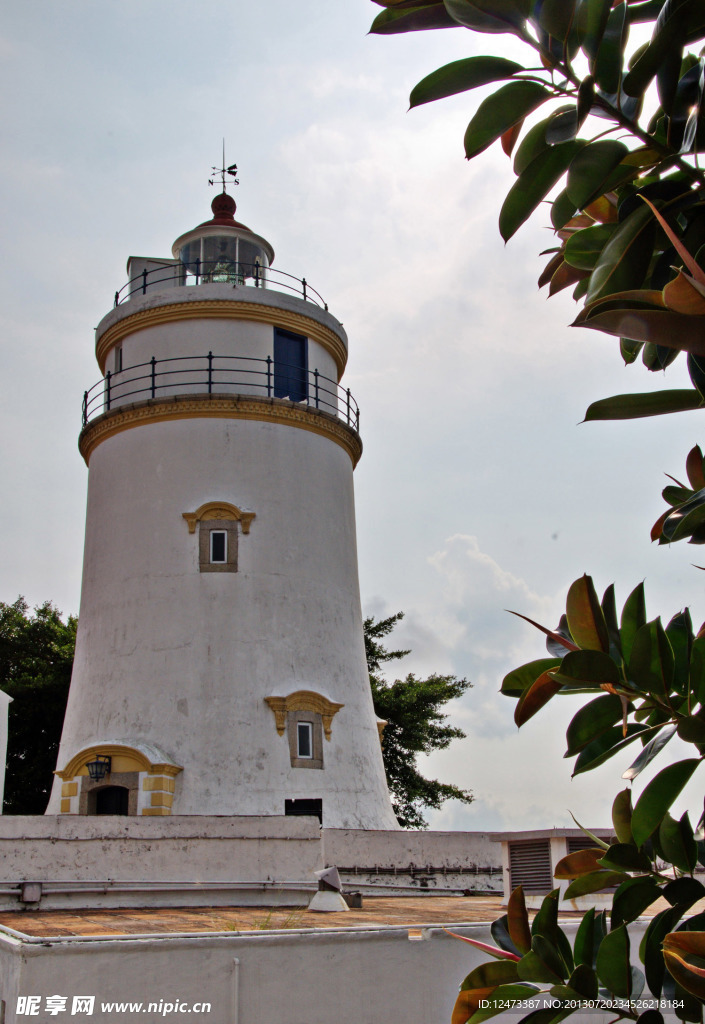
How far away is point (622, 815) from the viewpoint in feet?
8.53

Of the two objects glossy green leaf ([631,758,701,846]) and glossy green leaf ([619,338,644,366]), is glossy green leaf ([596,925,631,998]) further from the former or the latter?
glossy green leaf ([619,338,644,366])

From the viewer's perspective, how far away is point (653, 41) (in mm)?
2207

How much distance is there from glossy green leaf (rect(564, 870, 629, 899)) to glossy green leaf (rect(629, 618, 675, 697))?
0.55 m

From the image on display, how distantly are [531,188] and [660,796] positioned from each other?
5.05 feet

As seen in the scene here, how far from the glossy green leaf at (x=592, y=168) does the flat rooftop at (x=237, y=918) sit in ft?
20.1

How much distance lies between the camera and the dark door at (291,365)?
18.8 meters

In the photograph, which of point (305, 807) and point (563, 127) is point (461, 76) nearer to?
point (563, 127)

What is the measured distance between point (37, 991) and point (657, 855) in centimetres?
462

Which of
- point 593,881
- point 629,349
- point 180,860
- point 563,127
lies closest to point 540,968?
point 593,881

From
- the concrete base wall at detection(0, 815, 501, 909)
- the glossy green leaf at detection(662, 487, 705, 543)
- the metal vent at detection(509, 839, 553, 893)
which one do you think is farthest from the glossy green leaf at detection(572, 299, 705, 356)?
the concrete base wall at detection(0, 815, 501, 909)

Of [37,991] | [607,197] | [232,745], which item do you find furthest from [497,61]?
[232,745]

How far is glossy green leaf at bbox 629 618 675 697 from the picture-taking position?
2258 millimetres

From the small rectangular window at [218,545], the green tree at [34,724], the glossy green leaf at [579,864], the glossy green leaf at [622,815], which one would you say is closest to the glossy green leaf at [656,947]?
the glossy green leaf at [622,815]

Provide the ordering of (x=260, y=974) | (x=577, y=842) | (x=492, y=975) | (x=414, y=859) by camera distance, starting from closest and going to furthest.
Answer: (x=492, y=975) → (x=260, y=974) → (x=577, y=842) → (x=414, y=859)
